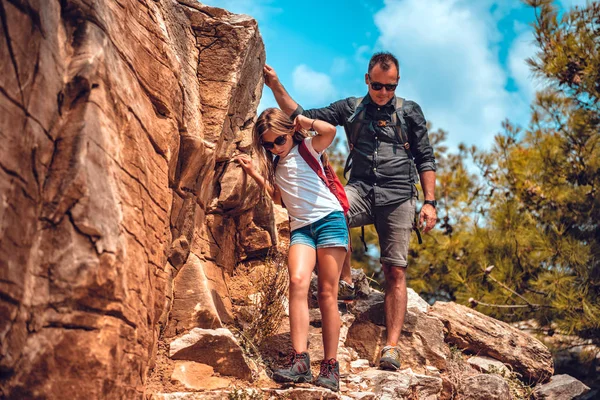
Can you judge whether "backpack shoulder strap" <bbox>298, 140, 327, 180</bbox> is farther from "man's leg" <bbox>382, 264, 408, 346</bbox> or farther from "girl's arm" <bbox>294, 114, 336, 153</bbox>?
"man's leg" <bbox>382, 264, 408, 346</bbox>

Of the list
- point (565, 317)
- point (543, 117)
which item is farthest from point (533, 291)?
point (543, 117)

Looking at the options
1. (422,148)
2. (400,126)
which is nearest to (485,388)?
(422,148)

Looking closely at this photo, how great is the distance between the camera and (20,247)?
2854 millimetres

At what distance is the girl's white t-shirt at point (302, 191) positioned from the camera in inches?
182

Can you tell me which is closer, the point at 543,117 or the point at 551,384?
the point at 551,384

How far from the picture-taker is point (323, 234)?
4.59 m

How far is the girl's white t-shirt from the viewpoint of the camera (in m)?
4.62

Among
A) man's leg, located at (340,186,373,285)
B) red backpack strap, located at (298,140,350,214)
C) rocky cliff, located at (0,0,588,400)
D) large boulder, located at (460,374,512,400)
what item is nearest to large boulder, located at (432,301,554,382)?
rocky cliff, located at (0,0,588,400)

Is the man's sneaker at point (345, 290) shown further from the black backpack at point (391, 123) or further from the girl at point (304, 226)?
the girl at point (304, 226)

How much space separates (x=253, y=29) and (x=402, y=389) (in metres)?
3.06

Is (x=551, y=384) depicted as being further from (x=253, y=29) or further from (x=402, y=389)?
(x=253, y=29)

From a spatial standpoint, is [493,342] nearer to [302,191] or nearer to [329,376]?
[329,376]

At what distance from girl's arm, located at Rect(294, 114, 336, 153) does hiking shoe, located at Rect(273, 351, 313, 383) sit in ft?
4.71

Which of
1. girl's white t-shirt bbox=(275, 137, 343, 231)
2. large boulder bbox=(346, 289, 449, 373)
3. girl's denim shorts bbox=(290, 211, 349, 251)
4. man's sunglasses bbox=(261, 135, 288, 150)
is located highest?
man's sunglasses bbox=(261, 135, 288, 150)
